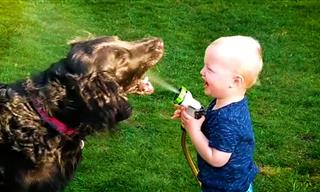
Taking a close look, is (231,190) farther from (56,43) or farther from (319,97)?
(56,43)

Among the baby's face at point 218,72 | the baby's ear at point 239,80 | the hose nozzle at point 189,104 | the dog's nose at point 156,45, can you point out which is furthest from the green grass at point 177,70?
the baby's ear at point 239,80

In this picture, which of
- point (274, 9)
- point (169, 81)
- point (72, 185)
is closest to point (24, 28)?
point (169, 81)

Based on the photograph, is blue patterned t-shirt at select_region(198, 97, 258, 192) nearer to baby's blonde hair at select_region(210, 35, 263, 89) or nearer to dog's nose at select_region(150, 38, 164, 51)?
baby's blonde hair at select_region(210, 35, 263, 89)

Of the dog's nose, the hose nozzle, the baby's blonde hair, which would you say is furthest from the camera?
the dog's nose

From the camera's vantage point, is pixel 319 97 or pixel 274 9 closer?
pixel 319 97

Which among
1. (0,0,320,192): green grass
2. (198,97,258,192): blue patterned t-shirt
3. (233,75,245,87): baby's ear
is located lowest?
(0,0,320,192): green grass

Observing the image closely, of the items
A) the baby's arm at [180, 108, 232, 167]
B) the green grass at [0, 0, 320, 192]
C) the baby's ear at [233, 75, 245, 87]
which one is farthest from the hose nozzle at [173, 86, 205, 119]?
the green grass at [0, 0, 320, 192]

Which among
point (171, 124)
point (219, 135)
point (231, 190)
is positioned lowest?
point (171, 124)

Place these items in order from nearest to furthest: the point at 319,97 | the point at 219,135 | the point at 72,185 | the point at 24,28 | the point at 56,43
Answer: the point at 219,135 < the point at 72,185 < the point at 319,97 < the point at 56,43 < the point at 24,28
